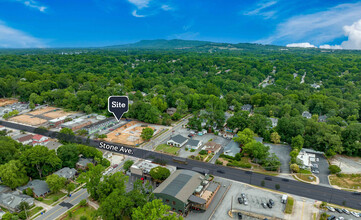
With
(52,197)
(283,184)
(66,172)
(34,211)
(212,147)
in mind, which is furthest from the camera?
(212,147)

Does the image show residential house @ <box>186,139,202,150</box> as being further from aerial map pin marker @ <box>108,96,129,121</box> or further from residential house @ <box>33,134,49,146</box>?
residential house @ <box>33,134,49,146</box>

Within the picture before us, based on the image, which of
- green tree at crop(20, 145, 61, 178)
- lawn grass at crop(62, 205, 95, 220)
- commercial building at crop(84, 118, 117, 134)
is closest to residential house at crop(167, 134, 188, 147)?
commercial building at crop(84, 118, 117, 134)

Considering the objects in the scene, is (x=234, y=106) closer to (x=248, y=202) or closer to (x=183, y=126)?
(x=183, y=126)

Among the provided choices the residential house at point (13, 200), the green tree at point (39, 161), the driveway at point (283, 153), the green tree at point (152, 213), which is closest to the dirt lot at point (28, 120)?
the green tree at point (39, 161)

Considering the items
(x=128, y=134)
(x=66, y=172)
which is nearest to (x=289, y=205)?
(x=66, y=172)

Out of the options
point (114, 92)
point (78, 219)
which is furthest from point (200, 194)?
point (114, 92)

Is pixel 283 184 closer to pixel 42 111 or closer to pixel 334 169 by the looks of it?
pixel 334 169

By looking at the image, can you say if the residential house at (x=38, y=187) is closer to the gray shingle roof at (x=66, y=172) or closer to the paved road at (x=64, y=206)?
the gray shingle roof at (x=66, y=172)
